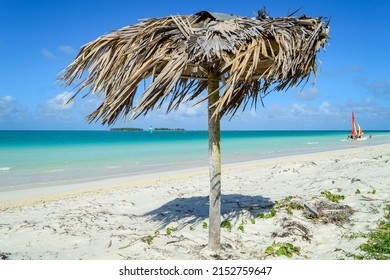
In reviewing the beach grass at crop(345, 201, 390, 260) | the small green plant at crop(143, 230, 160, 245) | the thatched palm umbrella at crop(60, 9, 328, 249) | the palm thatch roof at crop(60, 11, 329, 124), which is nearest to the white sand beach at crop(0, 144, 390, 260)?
the small green plant at crop(143, 230, 160, 245)

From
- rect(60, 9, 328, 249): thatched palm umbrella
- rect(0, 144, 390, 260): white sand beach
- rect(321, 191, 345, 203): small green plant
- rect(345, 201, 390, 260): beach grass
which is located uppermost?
rect(60, 9, 328, 249): thatched palm umbrella

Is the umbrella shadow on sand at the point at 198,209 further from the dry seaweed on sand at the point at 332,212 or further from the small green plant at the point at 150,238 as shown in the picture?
the dry seaweed on sand at the point at 332,212

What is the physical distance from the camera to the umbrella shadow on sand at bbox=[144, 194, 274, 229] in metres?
4.74

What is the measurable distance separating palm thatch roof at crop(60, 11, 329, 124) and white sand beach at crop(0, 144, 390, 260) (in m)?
1.52

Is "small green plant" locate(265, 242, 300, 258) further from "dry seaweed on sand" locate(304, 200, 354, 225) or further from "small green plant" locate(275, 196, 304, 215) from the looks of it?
"small green plant" locate(275, 196, 304, 215)

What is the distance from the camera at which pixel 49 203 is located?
22.2ft

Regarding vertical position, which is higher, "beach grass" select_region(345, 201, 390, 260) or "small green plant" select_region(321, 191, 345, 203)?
"small green plant" select_region(321, 191, 345, 203)

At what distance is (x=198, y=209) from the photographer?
535 centimetres

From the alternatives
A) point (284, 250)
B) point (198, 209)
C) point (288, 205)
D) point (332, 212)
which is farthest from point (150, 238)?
point (332, 212)

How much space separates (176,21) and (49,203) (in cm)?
516

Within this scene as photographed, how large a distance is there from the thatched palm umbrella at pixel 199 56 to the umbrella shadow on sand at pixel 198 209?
1.25 m

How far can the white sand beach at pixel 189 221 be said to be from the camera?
139 inches

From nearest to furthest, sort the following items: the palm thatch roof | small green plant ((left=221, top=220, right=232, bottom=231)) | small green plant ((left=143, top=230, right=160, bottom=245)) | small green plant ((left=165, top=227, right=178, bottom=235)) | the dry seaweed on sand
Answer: the palm thatch roof → small green plant ((left=143, top=230, right=160, bottom=245)) → small green plant ((left=165, top=227, right=178, bottom=235)) → small green plant ((left=221, top=220, right=232, bottom=231)) → the dry seaweed on sand

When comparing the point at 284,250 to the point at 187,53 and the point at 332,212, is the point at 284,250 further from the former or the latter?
the point at 187,53
